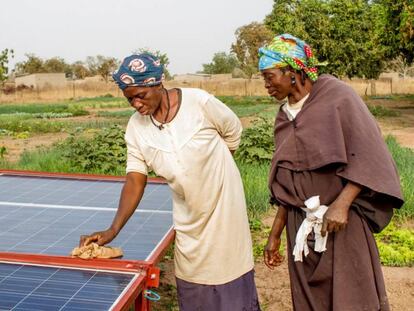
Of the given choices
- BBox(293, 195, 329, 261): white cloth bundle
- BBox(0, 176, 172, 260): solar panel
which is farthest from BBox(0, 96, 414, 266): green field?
BBox(293, 195, 329, 261): white cloth bundle

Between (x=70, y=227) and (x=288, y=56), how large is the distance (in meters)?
1.94

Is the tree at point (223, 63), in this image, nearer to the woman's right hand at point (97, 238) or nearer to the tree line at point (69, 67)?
the tree line at point (69, 67)

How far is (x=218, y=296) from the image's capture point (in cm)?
299

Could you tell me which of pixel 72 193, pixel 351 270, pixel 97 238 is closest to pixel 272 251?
pixel 351 270

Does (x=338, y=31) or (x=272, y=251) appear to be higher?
(x=338, y=31)

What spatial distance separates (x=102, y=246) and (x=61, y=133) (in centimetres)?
1726

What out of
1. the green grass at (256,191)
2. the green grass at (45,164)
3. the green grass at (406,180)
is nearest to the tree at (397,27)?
the green grass at (406,180)

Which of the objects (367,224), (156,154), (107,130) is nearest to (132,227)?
(156,154)

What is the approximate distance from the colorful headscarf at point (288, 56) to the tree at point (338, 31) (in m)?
26.3

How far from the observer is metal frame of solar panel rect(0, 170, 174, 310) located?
110 inches

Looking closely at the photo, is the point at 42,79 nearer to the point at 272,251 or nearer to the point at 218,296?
the point at 272,251

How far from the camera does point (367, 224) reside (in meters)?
2.79

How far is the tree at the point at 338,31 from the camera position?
28406 millimetres

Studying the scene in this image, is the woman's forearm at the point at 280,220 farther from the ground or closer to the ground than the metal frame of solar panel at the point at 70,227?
farther from the ground
